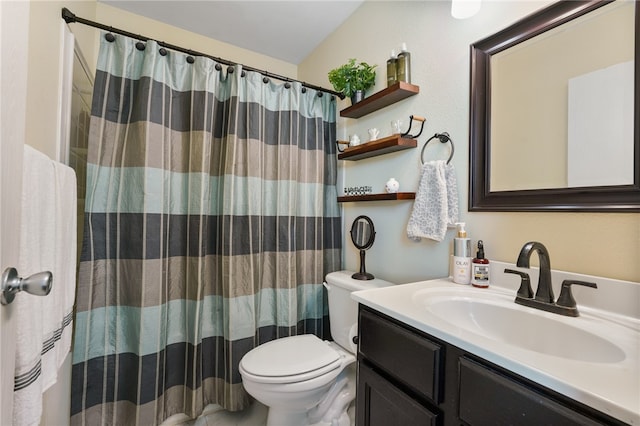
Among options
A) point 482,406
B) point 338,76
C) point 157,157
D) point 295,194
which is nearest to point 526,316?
point 482,406

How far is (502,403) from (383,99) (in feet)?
4.31

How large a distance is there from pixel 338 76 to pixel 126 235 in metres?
1.42

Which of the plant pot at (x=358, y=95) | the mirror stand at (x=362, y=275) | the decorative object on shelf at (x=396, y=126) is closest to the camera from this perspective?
the decorative object on shelf at (x=396, y=126)

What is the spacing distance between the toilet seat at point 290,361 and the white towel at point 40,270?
664 millimetres

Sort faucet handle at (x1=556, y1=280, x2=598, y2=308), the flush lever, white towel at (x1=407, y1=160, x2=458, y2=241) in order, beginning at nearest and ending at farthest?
the flush lever
faucet handle at (x1=556, y1=280, x2=598, y2=308)
white towel at (x1=407, y1=160, x2=458, y2=241)

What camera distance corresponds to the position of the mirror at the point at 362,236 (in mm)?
1514

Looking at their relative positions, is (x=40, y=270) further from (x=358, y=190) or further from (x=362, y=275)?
(x=358, y=190)

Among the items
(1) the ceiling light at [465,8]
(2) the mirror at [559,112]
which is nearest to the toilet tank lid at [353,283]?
(2) the mirror at [559,112]

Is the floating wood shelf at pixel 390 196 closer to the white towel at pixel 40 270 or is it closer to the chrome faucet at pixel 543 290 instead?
the chrome faucet at pixel 543 290

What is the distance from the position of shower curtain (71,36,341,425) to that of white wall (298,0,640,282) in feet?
1.32

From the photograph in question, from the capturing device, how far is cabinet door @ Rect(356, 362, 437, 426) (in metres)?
0.69

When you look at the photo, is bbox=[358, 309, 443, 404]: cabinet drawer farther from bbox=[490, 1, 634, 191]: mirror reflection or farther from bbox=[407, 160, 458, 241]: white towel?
bbox=[490, 1, 634, 191]: mirror reflection

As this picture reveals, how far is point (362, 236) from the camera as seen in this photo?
1.61 metres

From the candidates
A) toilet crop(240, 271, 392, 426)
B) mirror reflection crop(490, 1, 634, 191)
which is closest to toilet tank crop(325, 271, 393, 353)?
toilet crop(240, 271, 392, 426)
